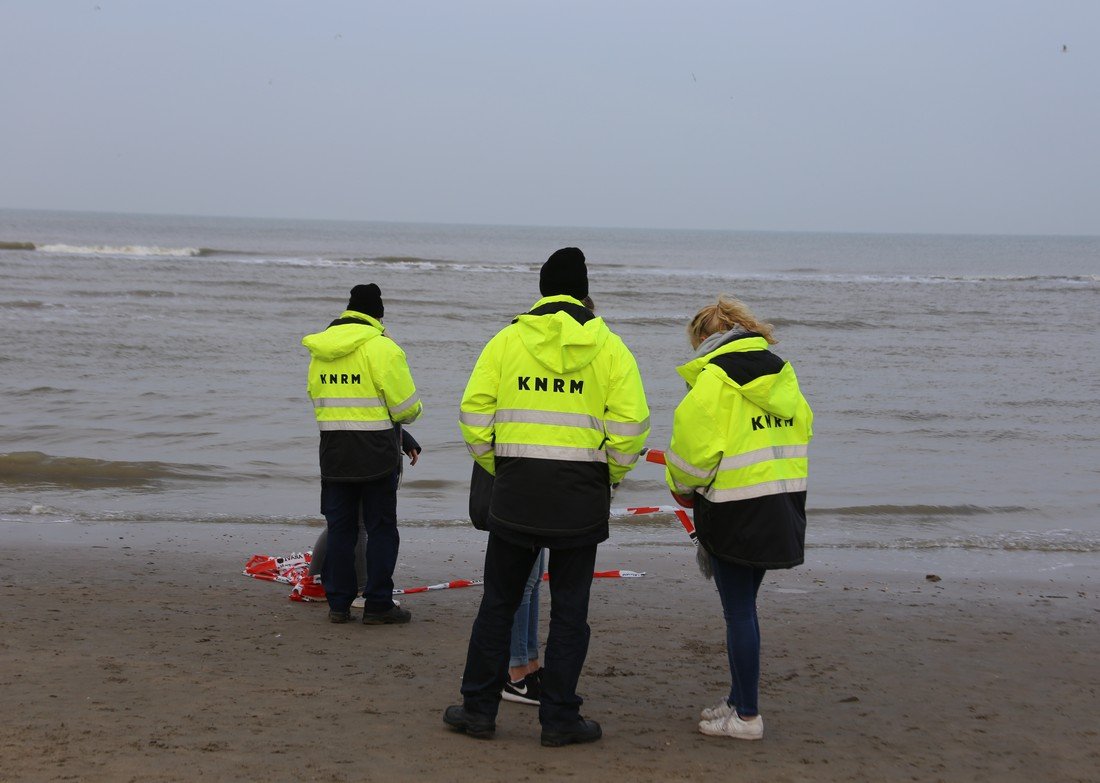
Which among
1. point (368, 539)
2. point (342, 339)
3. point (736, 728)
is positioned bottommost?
point (736, 728)

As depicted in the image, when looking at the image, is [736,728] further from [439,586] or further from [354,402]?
[439,586]

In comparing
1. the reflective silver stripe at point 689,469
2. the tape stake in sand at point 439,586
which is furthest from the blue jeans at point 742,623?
the tape stake in sand at point 439,586

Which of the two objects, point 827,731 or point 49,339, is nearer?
point 827,731

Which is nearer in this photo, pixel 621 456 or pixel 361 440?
pixel 621 456

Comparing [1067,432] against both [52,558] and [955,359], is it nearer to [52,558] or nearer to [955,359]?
[955,359]

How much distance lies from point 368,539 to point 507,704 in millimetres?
1589

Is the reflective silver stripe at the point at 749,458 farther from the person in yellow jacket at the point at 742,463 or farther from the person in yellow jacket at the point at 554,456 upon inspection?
→ the person in yellow jacket at the point at 554,456

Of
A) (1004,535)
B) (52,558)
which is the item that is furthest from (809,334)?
(52,558)

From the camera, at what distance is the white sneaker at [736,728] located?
14.1ft

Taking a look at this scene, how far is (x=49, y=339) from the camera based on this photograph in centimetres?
1970

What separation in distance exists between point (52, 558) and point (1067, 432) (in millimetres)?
11404

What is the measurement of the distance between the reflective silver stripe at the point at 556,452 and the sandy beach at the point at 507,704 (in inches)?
43.1

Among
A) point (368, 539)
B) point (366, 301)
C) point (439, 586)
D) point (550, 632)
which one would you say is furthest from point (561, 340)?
point (439, 586)

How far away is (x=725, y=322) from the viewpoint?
4.27m
